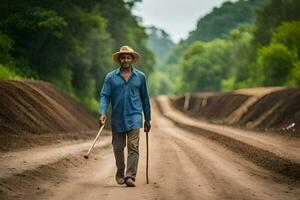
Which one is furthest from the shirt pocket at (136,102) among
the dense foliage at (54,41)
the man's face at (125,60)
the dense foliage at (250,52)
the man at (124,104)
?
the dense foliage at (250,52)

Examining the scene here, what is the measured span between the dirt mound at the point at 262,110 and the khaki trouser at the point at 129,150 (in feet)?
54.7

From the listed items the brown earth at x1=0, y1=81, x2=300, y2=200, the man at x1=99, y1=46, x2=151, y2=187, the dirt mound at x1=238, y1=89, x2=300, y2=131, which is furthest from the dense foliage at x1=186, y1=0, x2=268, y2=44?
the man at x1=99, y1=46, x2=151, y2=187

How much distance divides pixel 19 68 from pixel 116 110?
84.3 feet

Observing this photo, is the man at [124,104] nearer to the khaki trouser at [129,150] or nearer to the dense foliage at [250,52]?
the khaki trouser at [129,150]

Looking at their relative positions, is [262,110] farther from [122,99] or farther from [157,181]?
[122,99]

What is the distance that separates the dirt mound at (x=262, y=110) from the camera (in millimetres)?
31688

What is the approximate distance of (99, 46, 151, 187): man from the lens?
36.2 ft

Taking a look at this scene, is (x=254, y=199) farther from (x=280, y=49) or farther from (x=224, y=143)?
(x=280, y=49)

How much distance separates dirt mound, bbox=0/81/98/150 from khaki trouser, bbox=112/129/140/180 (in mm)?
7599

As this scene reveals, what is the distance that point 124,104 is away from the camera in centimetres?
1113

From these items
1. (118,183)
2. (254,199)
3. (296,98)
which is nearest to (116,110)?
(118,183)

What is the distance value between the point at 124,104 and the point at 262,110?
94.6 feet

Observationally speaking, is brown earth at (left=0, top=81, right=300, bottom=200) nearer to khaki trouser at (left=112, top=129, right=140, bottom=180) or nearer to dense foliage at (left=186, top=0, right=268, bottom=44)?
khaki trouser at (left=112, top=129, right=140, bottom=180)

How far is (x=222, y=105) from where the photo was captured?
55219 mm
